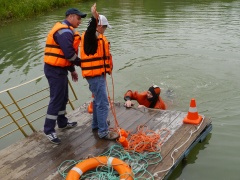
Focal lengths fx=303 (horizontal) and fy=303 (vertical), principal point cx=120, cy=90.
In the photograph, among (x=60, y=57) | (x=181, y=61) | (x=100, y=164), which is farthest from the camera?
(x=181, y=61)

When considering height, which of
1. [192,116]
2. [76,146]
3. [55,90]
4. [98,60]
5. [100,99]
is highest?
[98,60]

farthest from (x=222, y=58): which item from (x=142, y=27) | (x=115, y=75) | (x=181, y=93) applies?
(x=142, y=27)

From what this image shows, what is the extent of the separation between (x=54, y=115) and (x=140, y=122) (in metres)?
1.71

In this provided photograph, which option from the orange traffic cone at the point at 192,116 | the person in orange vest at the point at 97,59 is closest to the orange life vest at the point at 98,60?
the person in orange vest at the point at 97,59

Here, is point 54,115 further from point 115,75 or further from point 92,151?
point 115,75

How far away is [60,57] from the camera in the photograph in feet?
15.7

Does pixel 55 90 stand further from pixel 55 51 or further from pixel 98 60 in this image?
pixel 98 60

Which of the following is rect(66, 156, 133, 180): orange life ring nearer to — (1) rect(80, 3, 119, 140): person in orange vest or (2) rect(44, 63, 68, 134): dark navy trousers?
(1) rect(80, 3, 119, 140): person in orange vest

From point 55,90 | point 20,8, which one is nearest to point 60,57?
point 55,90

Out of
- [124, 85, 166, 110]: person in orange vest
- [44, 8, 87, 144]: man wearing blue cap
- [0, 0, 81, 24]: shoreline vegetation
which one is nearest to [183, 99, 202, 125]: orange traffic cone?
[124, 85, 166, 110]: person in orange vest

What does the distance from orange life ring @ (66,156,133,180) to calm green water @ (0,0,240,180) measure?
1.18 m

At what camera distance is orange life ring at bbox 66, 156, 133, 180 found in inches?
165

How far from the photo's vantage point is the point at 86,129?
573 centimetres

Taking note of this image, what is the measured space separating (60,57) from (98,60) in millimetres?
659
